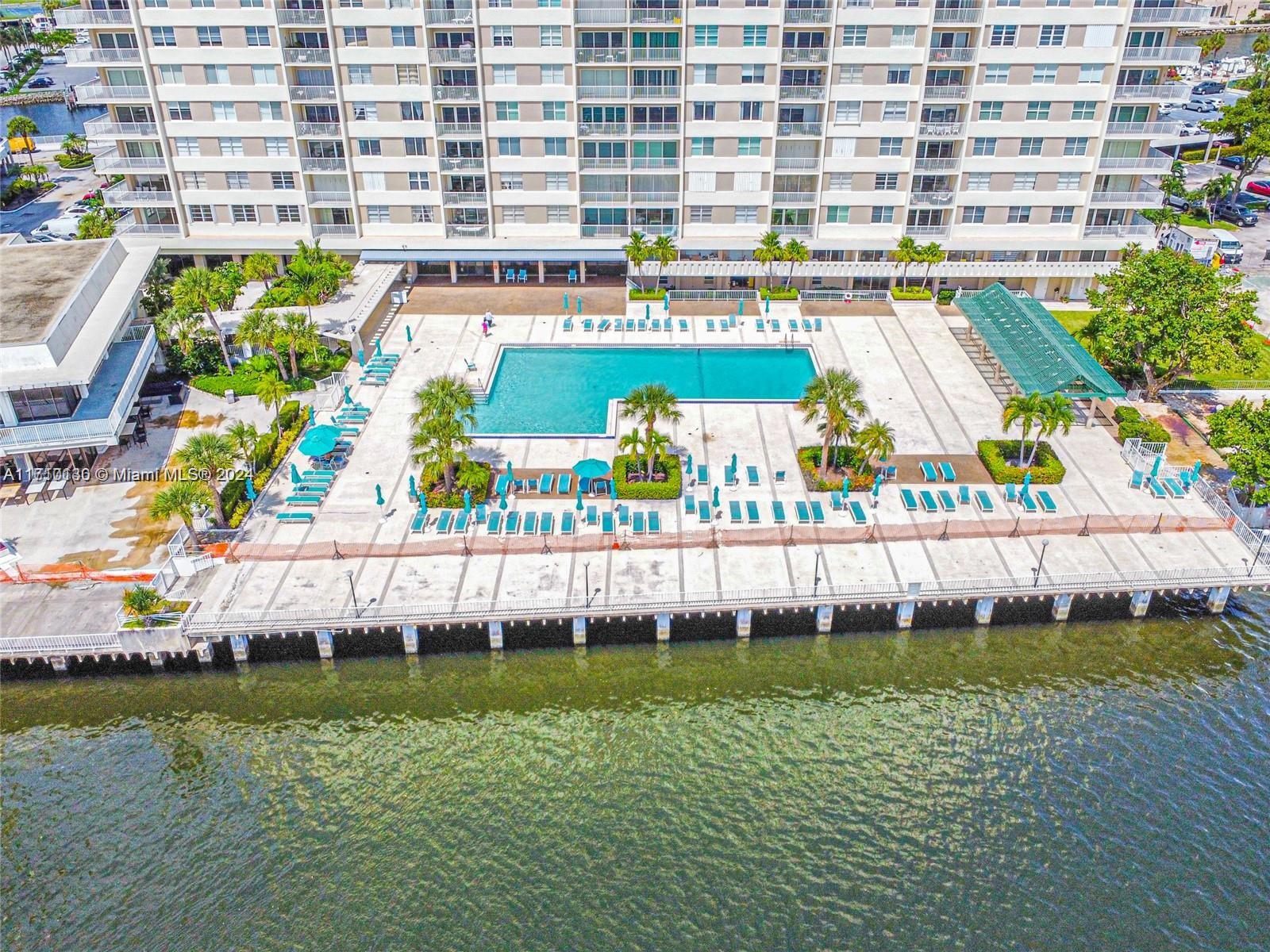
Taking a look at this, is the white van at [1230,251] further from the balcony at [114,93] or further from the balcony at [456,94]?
the balcony at [114,93]

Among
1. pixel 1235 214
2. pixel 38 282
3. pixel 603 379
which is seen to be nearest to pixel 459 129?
pixel 603 379

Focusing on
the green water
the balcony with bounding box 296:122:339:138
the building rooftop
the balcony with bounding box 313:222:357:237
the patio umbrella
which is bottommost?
the green water

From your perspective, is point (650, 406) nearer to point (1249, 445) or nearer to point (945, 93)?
point (1249, 445)

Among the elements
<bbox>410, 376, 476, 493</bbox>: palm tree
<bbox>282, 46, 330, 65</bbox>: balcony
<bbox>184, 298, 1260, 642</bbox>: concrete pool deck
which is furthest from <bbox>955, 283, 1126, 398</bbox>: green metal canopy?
<bbox>282, 46, 330, 65</bbox>: balcony

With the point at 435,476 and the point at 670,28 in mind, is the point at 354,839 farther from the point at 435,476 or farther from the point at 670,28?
the point at 670,28

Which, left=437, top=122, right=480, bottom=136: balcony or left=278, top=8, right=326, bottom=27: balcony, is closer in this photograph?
left=278, top=8, right=326, bottom=27: balcony

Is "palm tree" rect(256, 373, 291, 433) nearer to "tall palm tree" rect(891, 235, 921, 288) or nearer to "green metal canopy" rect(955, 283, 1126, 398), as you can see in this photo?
"green metal canopy" rect(955, 283, 1126, 398)

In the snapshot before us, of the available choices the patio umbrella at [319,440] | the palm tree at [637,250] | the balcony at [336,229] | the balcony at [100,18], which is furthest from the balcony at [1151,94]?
the balcony at [100,18]
